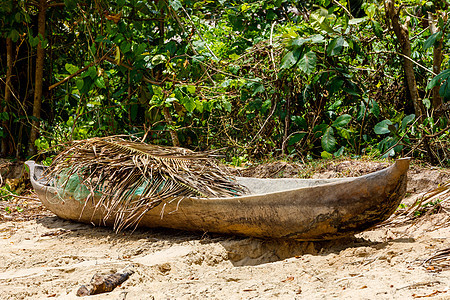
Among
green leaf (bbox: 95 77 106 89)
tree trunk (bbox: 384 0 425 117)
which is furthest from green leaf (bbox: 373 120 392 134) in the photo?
green leaf (bbox: 95 77 106 89)

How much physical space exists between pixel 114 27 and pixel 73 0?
0.52 metres

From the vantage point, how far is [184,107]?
5.16 meters

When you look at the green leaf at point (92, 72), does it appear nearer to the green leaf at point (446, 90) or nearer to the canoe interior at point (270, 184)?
the canoe interior at point (270, 184)

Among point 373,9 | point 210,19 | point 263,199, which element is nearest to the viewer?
point 263,199

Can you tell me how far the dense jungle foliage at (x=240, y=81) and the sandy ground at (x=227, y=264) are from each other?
6.52 feet

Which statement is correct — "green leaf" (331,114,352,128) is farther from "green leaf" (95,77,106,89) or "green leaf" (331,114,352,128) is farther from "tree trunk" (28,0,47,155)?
"tree trunk" (28,0,47,155)

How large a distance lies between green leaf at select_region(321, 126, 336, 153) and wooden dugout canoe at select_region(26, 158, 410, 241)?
174 cm

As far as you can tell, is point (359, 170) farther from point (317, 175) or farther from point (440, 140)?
point (440, 140)

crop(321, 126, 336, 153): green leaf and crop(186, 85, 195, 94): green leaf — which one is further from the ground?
crop(186, 85, 195, 94): green leaf

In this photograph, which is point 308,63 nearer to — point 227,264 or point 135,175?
point 135,175

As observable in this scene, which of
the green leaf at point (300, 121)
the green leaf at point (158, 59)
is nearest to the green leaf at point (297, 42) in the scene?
the green leaf at point (300, 121)

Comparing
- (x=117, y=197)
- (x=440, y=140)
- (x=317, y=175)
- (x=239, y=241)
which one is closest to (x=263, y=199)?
(x=239, y=241)

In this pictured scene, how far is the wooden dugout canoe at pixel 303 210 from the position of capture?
2.06 metres

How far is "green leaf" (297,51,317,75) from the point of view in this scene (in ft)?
13.8
